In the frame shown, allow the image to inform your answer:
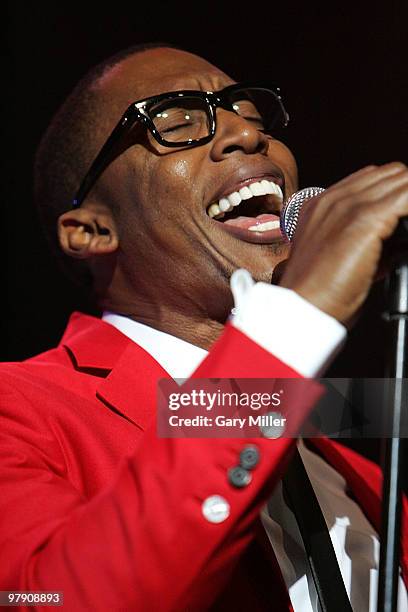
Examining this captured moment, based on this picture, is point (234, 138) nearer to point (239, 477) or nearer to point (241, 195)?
point (241, 195)

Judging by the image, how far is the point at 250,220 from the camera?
1.80 meters

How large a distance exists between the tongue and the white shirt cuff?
2.33ft

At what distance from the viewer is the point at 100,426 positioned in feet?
4.82

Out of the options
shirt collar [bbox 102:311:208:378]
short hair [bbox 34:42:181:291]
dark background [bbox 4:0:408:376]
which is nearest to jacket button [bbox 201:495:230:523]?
shirt collar [bbox 102:311:208:378]

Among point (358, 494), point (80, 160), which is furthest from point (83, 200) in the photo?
point (358, 494)

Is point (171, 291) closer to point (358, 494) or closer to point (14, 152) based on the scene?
point (358, 494)

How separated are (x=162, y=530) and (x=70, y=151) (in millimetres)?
1255

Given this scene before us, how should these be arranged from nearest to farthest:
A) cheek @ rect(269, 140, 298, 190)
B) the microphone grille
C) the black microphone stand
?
the black microphone stand < the microphone grille < cheek @ rect(269, 140, 298, 190)

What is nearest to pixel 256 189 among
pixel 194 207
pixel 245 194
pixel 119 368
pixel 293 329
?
pixel 245 194

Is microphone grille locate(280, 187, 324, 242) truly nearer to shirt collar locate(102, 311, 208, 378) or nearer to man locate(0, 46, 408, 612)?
man locate(0, 46, 408, 612)

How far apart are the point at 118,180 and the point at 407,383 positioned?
3.23 feet

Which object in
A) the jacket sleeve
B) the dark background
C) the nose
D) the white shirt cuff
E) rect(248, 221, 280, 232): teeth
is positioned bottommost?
the jacket sleeve

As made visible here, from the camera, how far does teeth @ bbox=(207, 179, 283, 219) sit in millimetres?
1737

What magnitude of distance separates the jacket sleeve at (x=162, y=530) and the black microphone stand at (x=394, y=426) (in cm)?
10
